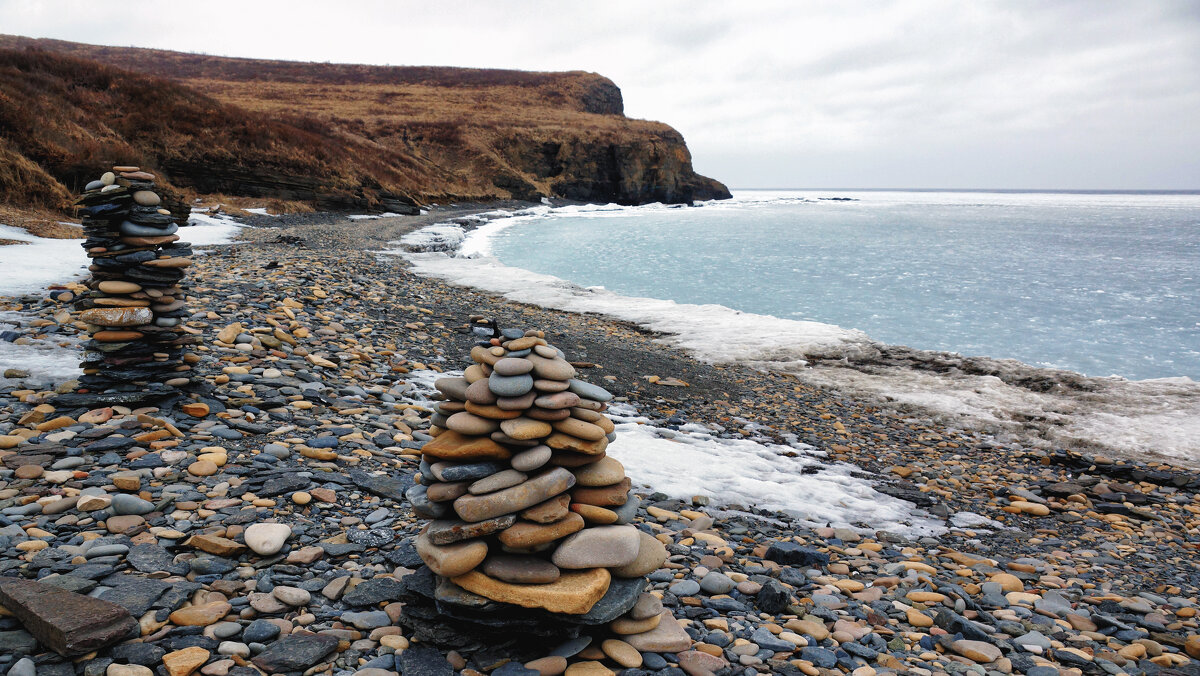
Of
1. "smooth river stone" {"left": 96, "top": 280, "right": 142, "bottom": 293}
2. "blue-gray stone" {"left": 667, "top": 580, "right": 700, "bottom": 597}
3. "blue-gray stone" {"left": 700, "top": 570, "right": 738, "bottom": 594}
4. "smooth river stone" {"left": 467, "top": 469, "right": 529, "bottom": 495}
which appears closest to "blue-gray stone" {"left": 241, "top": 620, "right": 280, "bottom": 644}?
"smooth river stone" {"left": 467, "top": 469, "right": 529, "bottom": 495}

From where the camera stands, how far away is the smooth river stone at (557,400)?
3.29 metres

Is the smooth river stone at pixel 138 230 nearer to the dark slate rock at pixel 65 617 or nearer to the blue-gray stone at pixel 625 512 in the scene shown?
the dark slate rock at pixel 65 617

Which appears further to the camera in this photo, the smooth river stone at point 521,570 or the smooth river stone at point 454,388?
the smooth river stone at point 454,388

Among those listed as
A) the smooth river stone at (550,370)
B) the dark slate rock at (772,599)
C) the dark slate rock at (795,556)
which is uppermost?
the smooth river stone at (550,370)

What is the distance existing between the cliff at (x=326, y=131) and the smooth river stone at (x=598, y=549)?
1750 centimetres

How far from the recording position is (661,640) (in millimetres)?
3246

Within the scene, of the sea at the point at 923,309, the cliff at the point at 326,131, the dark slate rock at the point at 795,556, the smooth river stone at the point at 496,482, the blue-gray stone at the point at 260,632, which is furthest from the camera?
the cliff at the point at 326,131

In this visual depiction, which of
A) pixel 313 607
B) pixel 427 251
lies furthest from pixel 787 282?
pixel 313 607

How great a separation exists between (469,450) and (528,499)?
0.43 m

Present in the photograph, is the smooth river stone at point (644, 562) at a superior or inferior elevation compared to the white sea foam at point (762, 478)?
superior

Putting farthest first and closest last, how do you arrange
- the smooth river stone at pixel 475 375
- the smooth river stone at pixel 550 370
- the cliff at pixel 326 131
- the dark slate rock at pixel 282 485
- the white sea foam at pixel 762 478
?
the cliff at pixel 326 131, the white sea foam at pixel 762 478, the dark slate rock at pixel 282 485, the smooth river stone at pixel 475 375, the smooth river stone at pixel 550 370

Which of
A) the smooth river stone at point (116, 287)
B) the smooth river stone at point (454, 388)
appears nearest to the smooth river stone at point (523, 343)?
the smooth river stone at point (454, 388)

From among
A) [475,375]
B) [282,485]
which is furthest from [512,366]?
[282,485]

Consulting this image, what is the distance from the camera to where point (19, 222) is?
1193 centimetres
